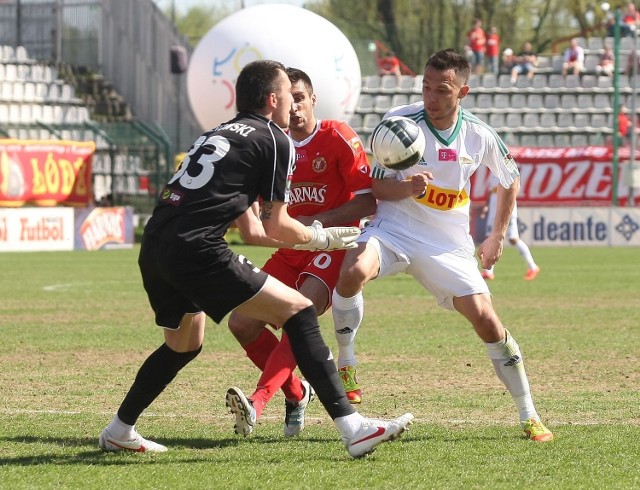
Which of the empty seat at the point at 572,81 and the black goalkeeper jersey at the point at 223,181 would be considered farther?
the empty seat at the point at 572,81

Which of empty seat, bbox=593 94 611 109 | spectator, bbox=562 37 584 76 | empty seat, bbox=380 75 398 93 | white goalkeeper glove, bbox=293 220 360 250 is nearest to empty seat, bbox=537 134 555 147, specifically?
empty seat, bbox=593 94 611 109

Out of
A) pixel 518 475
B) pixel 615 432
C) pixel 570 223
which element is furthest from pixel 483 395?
pixel 570 223

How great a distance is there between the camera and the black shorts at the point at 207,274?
20.0 ft

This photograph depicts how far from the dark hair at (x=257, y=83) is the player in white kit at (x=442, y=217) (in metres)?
1.28

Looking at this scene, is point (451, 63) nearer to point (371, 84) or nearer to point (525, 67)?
point (371, 84)

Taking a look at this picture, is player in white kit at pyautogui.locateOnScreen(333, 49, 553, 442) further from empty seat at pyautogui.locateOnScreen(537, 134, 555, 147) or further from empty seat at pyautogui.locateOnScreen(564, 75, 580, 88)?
empty seat at pyautogui.locateOnScreen(564, 75, 580, 88)

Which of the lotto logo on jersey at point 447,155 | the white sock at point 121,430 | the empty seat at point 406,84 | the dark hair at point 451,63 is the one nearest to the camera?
the white sock at point 121,430

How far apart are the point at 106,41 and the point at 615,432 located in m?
37.1

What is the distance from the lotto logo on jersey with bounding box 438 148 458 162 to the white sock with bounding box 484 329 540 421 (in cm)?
113

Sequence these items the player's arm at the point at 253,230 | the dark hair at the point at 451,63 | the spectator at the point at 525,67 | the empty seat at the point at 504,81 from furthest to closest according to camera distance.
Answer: the spectator at the point at 525,67, the empty seat at the point at 504,81, the dark hair at the point at 451,63, the player's arm at the point at 253,230

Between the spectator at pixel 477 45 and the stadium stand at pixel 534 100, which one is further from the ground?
the spectator at pixel 477 45

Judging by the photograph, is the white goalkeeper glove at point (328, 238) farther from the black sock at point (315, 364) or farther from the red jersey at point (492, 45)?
the red jersey at point (492, 45)

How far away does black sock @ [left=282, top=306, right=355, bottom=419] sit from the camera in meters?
6.25

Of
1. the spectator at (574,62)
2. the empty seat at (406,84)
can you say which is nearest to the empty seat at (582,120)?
the spectator at (574,62)
